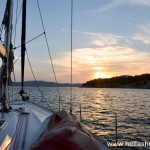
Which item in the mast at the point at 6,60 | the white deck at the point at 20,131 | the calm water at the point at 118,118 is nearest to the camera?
the white deck at the point at 20,131

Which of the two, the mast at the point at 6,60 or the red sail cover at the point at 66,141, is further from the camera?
the mast at the point at 6,60

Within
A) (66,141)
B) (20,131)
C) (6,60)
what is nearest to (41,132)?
(66,141)

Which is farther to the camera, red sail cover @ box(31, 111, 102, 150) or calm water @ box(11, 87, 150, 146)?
calm water @ box(11, 87, 150, 146)

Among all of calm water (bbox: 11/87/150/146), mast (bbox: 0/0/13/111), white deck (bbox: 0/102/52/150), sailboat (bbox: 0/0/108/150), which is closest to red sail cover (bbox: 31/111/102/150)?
sailboat (bbox: 0/0/108/150)

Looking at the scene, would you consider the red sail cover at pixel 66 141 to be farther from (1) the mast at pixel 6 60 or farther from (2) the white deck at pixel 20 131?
(1) the mast at pixel 6 60

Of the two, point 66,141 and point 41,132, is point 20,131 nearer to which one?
point 41,132

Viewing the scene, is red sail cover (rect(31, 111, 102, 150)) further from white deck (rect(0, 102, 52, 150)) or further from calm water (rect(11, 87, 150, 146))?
calm water (rect(11, 87, 150, 146))

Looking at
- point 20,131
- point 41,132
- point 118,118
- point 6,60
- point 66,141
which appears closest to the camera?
point 66,141

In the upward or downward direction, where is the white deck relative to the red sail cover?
downward

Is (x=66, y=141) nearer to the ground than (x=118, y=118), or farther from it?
farther from it

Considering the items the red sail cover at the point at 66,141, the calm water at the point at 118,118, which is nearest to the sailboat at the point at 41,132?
the red sail cover at the point at 66,141

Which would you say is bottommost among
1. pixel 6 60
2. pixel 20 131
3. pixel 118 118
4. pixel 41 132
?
pixel 118 118

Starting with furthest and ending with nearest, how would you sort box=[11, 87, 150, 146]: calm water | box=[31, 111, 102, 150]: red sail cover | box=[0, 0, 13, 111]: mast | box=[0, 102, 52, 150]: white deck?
box=[11, 87, 150, 146]: calm water
box=[0, 0, 13, 111]: mast
box=[0, 102, 52, 150]: white deck
box=[31, 111, 102, 150]: red sail cover

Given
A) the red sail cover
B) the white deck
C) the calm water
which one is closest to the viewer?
the red sail cover
